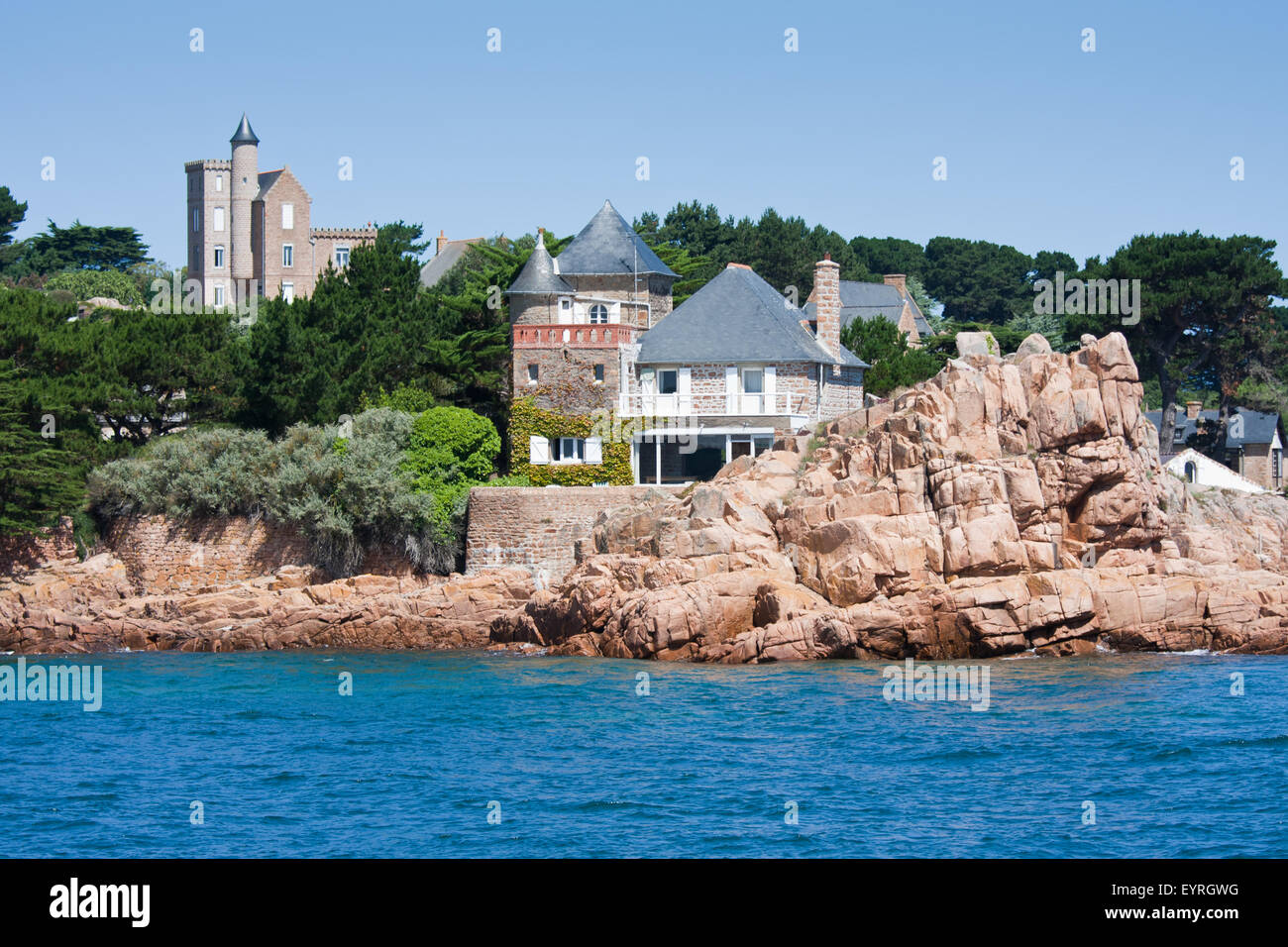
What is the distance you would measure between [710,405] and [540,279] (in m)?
7.55

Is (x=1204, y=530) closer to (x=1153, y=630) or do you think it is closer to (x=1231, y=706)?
(x=1153, y=630)

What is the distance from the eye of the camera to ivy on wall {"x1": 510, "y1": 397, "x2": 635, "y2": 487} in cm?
4766

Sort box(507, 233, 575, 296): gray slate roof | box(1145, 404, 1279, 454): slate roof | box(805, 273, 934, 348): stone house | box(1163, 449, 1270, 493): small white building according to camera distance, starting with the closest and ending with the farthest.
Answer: box(507, 233, 575, 296): gray slate roof → box(1163, 449, 1270, 493): small white building → box(1145, 404, 1279, 454): slate roof → box(805, 273, 934, 348): stone house

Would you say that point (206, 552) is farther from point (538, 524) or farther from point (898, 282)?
point (898, 282)

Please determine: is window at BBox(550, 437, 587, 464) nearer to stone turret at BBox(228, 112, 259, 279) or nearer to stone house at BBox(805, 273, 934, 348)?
→ stone house at BBox(805, 273, 934, 348)

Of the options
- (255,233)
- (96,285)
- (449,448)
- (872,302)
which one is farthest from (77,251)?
(449,448)

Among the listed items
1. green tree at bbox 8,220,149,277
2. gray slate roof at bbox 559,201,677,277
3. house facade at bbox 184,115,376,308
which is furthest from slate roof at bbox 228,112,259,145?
gray slate roof at bbox 559,201,677,277

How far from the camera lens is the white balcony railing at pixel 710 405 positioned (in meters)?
48.6

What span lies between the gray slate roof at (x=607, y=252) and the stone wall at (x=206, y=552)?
13.1m

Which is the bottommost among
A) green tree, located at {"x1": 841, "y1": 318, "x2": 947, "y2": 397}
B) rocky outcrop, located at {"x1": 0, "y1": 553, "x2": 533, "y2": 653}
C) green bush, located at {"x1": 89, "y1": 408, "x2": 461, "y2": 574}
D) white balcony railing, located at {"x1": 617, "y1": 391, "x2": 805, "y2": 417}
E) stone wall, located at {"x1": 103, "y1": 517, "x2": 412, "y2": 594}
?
rocky outcrop, located at {"x1": 0, "y1": 553, "x2": 533, "y2": 653}

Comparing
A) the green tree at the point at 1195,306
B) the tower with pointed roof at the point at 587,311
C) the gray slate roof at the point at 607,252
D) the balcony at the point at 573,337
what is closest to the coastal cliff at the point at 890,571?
the tower with pointed roof at the point at 587,311

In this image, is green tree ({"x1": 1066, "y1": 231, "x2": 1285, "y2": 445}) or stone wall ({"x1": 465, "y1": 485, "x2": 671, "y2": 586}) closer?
stone wall ({"x1": 465, "y1": 485, "x2": 671, "y2": 586})

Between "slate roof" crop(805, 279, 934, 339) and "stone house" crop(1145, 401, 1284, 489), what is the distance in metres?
17.4

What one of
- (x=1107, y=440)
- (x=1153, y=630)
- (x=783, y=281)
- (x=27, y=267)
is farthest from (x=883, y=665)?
(x=27, y=267)
